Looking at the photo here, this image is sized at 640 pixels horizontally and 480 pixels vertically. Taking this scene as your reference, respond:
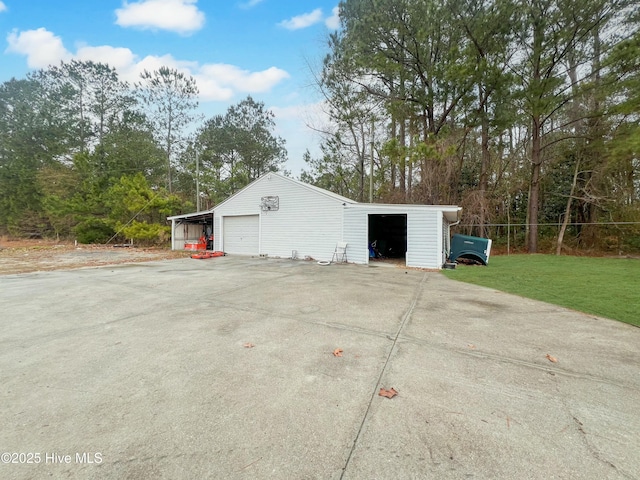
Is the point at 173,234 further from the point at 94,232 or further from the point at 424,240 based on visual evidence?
the point at 424,240

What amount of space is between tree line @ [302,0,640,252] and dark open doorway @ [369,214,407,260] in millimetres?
1806

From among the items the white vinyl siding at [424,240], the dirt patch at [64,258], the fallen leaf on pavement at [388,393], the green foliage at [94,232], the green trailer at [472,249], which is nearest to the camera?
the fallen leaf on pavement at [388,393]

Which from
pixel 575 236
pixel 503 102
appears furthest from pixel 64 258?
pixel 575 236

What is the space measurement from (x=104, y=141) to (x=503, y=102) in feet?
84.2

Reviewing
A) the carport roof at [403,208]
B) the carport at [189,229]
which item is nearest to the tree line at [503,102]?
the carport roof at [403,208]

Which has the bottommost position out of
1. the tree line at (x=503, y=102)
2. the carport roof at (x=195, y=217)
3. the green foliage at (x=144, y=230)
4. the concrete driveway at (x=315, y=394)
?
the concrete driveway at (x=315, y=394)

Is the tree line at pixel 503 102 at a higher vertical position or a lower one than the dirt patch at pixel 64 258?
higher

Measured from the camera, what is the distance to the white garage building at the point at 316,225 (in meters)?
9.48

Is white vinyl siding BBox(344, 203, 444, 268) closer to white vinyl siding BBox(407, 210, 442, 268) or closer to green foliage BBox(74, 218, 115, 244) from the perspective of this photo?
white vinyl siding BBox(407, 210, 442, 268)

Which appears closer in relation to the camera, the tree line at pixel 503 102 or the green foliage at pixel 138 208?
the tree line at pixel 503 102

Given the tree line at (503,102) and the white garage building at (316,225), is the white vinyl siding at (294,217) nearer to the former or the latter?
the white garage building at (316,225)

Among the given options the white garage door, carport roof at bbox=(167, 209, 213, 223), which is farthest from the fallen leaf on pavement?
carport roof at bbox=(167, 209, 213, 223)

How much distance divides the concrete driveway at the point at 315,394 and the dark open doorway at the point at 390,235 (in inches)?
361

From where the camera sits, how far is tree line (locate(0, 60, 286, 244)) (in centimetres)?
1945
